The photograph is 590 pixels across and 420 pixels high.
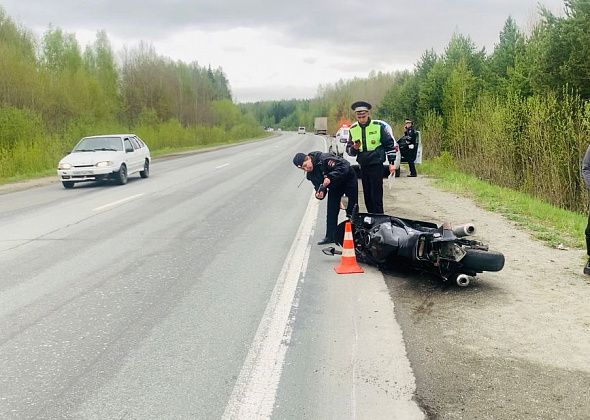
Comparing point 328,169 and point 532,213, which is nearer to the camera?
point 328,169

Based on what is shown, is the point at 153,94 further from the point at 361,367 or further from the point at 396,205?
the point at 361,367

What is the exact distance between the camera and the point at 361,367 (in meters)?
3.78

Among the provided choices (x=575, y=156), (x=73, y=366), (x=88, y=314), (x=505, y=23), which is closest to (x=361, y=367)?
(x=73, y=366)

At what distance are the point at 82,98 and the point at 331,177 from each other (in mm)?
35226

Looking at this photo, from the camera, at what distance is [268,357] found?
3965 mm

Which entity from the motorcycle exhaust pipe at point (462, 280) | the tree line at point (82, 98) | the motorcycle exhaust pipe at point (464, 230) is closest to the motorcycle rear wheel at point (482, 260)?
the motorcycle exhaust pipe at point (462, 280)

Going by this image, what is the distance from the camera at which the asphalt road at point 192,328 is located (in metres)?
Result: 3.36

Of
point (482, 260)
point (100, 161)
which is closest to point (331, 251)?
point (482, 260)

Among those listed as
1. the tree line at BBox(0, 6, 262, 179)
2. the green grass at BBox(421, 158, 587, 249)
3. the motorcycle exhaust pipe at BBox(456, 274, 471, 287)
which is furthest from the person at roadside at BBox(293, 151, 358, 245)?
the tree line at BBox(0, 6, 262, 179)

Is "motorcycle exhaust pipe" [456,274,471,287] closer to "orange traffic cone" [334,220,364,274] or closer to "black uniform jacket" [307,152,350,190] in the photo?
"orange traffic cone" [334,220,364,274]

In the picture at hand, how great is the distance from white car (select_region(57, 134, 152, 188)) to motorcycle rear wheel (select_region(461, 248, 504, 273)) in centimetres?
1324

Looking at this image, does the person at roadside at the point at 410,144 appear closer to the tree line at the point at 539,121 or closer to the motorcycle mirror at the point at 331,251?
the tree line at the point at 539,121

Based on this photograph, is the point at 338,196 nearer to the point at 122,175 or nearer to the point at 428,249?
the point at 428,249

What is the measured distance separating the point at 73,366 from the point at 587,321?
13.4ft
